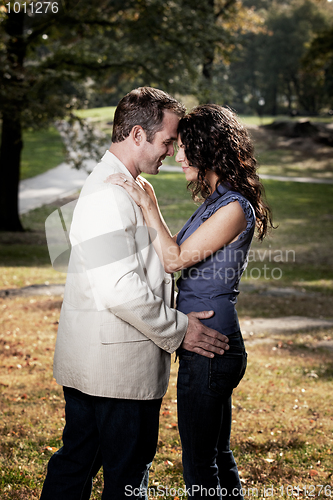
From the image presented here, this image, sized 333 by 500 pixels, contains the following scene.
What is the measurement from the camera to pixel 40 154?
34.5 metres

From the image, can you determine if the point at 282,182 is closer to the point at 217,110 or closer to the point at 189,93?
the point at 189,93

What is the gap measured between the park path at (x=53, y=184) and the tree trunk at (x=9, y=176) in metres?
4.76

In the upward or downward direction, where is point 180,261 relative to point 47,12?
A: downward


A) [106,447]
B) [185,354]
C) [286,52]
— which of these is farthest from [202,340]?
[286,52]

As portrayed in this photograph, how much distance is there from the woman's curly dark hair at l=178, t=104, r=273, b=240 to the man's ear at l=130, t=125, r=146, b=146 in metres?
0.18

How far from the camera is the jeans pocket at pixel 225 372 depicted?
2299 millimetres

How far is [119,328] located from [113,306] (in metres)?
0.15

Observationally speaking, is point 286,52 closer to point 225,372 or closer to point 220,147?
point 220,147

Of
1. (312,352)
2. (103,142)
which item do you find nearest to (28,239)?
(103,142)

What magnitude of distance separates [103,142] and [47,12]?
379cm

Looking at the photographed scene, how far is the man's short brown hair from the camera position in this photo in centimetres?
236

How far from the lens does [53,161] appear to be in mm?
32094

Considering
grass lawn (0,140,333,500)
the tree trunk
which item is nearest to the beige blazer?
grass lawn (0,140,333,500)

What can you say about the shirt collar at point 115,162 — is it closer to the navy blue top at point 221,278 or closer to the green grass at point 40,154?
the navy blue top at point 221,278
